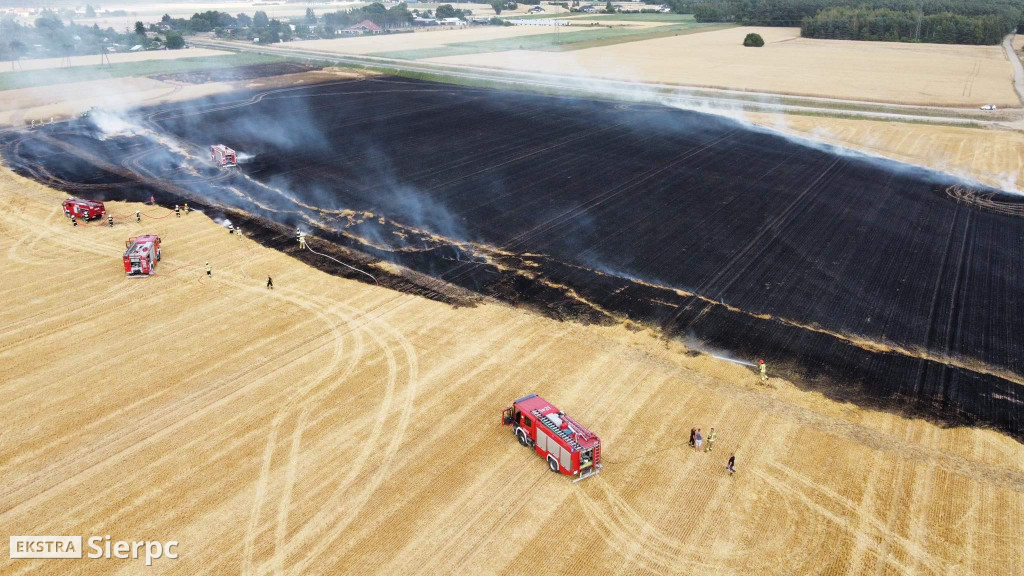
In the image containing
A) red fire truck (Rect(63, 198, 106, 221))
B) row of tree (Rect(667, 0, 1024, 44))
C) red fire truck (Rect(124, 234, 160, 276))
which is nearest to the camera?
red fire truck (Rect(124, 234, 160, 276))

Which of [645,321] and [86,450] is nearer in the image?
[86,450]

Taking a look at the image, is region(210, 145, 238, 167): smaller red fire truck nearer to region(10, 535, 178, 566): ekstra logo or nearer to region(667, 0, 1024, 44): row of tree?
region(10, 535, 178, 566): ekstra logo

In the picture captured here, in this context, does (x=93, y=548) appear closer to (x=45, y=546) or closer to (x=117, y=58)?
(x=45, y=546)

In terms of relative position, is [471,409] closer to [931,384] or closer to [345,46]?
[931,384]

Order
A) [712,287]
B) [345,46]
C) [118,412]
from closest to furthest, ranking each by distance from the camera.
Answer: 1. [118,412]
2. [712,287]
3. [345,46]

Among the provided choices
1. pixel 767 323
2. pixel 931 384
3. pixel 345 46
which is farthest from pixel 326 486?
pixel 345 46

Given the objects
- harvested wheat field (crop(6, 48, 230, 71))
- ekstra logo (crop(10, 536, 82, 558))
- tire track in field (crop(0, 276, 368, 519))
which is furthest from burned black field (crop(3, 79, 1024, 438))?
harvested wheat field (crop(6, 48, 230, 71))

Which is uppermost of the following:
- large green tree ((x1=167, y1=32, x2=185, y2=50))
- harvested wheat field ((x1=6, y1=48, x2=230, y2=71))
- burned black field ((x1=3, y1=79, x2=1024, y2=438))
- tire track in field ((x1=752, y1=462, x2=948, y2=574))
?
large green tree ((x1=167, y1=32, x2=185, y2=50))
